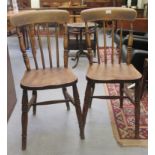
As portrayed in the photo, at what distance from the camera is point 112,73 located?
1.88 m

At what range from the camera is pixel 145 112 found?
232 centimetres

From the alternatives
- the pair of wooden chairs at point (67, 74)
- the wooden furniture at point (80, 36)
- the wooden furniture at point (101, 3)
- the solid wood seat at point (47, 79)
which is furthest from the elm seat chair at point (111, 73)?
the wooden furniture at point (101, 3)

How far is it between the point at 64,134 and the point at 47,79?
1.77 ft

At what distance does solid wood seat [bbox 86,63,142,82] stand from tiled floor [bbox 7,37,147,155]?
0.53 m

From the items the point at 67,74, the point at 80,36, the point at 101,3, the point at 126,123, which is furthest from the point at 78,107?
the point at 101,3

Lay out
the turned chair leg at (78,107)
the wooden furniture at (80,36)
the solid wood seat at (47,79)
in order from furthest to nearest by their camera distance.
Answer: the wooden furniture at (80,36)
the turned chair leg at (78,107)
the solid wood seat at (47,79)

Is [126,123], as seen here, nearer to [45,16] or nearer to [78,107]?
[78,107]

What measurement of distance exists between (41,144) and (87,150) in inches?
15.3

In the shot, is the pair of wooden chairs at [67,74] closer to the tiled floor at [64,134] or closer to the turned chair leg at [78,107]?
the turned chair leg at [78,107]

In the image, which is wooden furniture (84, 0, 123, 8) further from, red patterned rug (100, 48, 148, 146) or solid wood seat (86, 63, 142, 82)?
solid wood seat (86, 63, 142, 82)

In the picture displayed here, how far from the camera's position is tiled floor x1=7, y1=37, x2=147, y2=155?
179cm

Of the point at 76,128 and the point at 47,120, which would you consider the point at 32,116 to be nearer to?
the point at 47,120

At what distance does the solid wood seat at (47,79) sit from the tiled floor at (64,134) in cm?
51

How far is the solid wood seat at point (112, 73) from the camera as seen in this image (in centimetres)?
177
